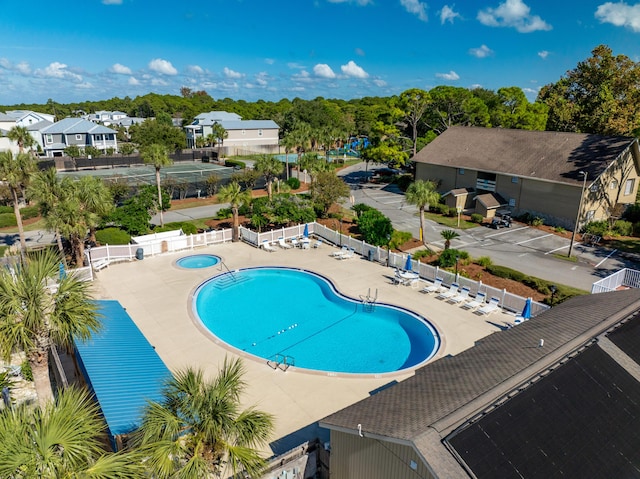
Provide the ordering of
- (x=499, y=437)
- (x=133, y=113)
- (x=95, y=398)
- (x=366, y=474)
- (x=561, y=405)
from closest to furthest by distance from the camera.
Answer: (x=499, y=437) < (x=561, y=405) < (x=366, y=474) < (x=95, y=398) < (x=133, y=113)

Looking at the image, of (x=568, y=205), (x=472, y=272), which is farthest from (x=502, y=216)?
(x=472, y=272)

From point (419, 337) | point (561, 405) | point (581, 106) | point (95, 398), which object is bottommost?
point (419, 337)

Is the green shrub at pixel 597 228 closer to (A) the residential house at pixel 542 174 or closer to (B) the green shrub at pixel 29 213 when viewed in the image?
(A) the residential house at pixel 542 174

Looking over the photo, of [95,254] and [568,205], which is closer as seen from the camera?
[95,254]

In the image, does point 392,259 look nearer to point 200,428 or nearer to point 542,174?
point 542,174

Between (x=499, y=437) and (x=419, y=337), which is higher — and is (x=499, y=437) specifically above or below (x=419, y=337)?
above

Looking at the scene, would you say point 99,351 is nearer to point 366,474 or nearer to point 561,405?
point 366,474
